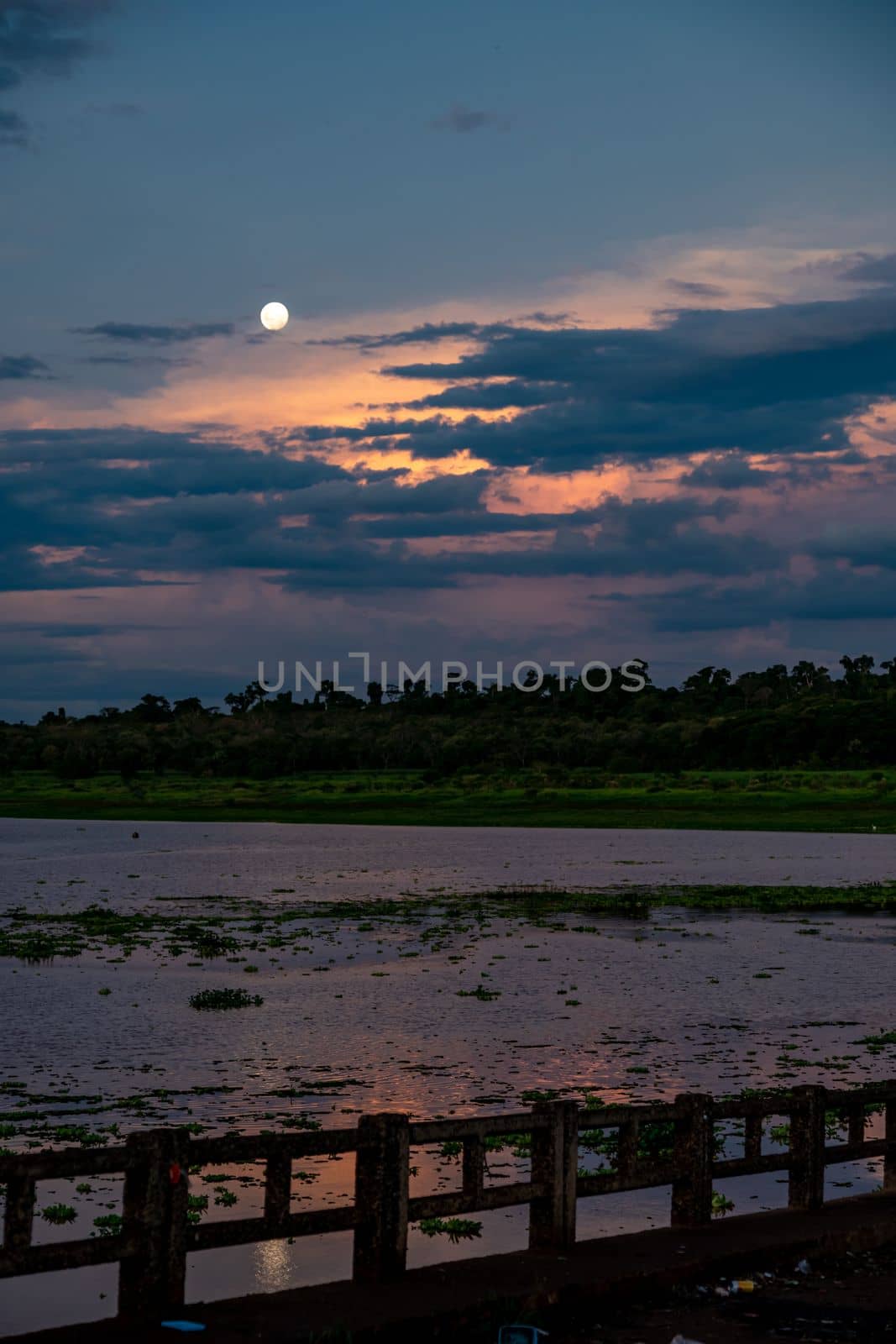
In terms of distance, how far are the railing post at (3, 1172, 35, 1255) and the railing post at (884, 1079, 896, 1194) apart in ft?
32.5

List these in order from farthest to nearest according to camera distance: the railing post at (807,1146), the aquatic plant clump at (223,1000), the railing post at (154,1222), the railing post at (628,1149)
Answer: the aquatic plant clump at (223,1000) → the railing post at (807,1146) → the railing post at (628,1149) → the railing post at (154,1222)

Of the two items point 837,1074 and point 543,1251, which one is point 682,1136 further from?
point 837,1074

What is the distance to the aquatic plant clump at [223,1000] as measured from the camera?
38.4m

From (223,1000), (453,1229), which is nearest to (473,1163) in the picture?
(453,1229)

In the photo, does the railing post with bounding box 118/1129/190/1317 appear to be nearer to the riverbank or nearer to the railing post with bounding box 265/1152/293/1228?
the railing post with bounding box 265/1152/293/1228

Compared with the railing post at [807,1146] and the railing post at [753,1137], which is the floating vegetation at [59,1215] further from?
the railing post at [807,1146]

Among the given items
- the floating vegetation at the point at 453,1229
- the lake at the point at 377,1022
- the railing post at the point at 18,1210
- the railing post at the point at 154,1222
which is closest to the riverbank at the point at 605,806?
the lake at the point at 377,1022

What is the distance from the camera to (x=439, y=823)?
159m

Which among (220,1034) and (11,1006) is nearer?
(220,1034)

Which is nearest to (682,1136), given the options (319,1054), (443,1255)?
(443,1255)

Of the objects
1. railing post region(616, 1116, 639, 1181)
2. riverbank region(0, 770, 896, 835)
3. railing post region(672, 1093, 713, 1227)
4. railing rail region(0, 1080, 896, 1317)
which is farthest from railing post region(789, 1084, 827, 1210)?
riverbank region(0, 770, 896, 835)

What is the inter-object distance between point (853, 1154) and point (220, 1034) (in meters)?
20.6

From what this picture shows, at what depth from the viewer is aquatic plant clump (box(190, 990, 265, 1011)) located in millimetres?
38438

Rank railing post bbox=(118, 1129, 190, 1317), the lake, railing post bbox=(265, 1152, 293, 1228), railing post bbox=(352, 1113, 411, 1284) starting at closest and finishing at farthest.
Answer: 1. railing post bbox=(118, 1129, 190, 1317)
2. railing post bbox=(265, 1152, 293, 1228)
3. railing post bbox=(352, 1113, 411, 1284)
4. the lake
